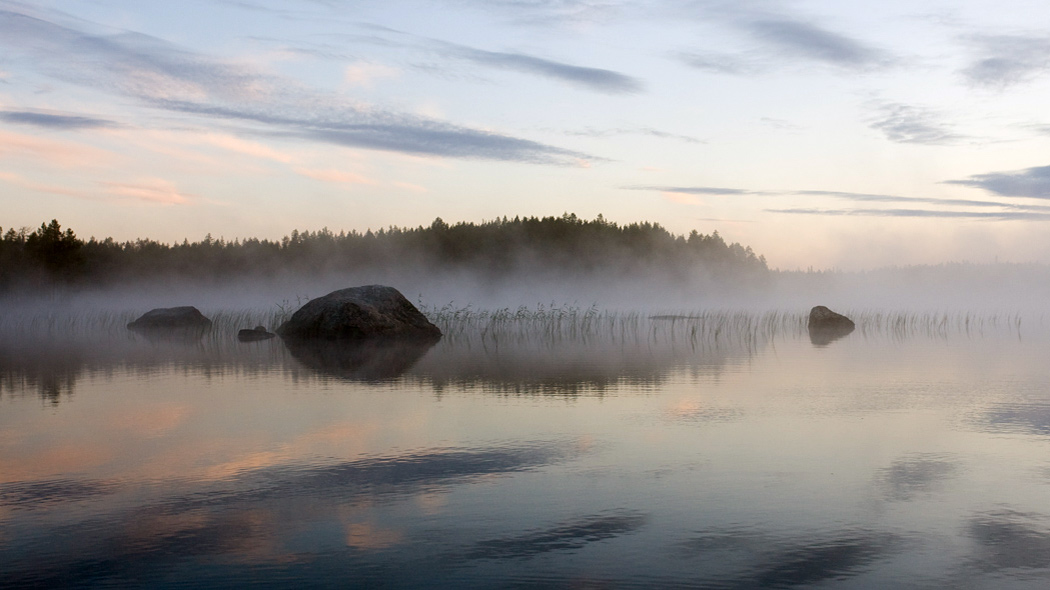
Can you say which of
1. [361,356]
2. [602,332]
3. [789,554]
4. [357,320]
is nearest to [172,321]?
[357,320]

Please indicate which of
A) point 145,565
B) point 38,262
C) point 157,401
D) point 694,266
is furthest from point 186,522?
point 694,266

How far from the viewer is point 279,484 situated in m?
6.39

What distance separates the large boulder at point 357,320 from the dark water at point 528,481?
432 inches

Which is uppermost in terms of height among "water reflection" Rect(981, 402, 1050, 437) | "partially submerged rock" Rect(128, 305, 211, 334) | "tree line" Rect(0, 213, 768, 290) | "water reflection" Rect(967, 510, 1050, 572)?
"tree line" Rect(0, 213, 768, 290)

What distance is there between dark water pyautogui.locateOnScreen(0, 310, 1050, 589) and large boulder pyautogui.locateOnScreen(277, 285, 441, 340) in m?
11.0

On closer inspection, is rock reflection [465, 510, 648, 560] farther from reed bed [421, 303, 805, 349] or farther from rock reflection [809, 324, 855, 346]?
rock reflection [809, 324, 855, 346]

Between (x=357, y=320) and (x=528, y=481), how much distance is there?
18.6m

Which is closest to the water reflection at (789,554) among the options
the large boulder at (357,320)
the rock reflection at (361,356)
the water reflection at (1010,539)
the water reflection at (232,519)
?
the water reflection at (1010,539)

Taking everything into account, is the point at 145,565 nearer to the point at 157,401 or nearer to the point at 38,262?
the point at 157,401

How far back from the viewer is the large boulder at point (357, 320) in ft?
79.9

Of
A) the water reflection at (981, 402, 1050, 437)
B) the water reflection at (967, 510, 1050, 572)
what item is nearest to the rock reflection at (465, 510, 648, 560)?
the water reflection at (967, 510, 1050, 572)

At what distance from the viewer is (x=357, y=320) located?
2447cm

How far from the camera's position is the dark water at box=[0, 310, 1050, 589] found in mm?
4566

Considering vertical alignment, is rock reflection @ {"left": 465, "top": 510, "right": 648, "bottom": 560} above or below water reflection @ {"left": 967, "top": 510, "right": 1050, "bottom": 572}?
above
